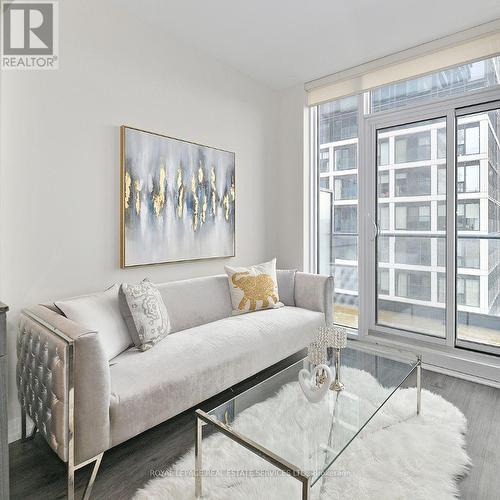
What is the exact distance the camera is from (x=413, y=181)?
10.2ft

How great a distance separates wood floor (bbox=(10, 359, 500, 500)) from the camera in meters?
1.52

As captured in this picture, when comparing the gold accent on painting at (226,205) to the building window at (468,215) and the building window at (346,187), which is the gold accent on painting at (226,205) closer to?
the building window at (346,187)

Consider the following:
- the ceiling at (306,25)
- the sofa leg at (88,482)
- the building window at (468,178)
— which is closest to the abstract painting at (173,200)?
the ceiling at (306,25)

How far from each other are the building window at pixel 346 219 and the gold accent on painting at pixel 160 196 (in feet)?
6.22

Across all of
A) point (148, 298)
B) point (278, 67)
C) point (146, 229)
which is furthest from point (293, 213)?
point (148, 298)

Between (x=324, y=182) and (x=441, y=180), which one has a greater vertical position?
(x=324, y=182)

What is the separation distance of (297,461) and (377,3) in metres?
2.75

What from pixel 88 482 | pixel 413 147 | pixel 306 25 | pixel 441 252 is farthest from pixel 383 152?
pixel 88 482

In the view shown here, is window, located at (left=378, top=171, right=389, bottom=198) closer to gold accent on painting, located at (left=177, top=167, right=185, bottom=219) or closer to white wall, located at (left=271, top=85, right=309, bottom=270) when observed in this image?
white wall, located at (left=271, top=85, right=309, bottom=270)

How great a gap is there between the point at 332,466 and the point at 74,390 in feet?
4.00

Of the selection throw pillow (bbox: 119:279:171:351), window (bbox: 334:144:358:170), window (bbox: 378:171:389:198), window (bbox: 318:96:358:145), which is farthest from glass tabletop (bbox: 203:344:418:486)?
window (bbox: 318:96:358:145)

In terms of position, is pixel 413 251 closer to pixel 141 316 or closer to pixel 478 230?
pixel 478 230

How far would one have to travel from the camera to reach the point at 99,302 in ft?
6.48

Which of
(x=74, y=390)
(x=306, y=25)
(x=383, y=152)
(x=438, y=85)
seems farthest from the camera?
(x=383, y=152)
